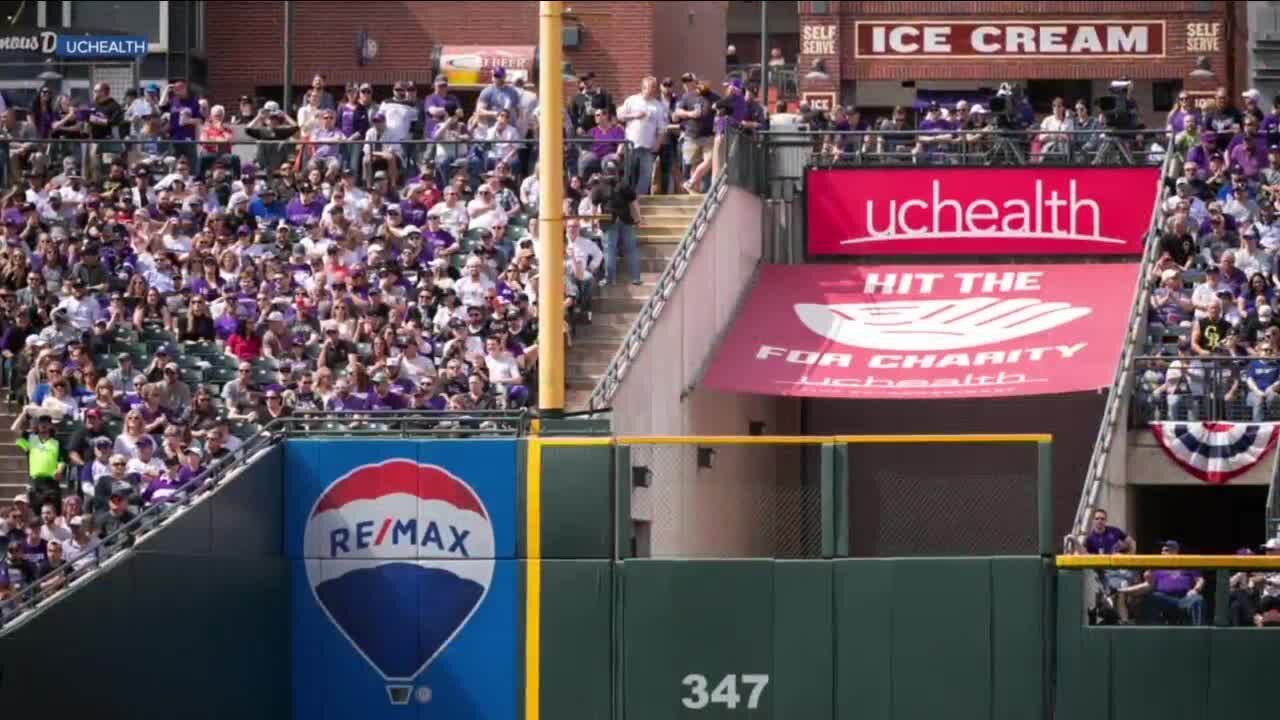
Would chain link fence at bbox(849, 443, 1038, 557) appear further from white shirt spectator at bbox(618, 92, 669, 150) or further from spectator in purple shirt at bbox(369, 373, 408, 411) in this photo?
white shirt spectator at bbox(618, 92, 669, 150)

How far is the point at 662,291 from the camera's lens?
2845 cm

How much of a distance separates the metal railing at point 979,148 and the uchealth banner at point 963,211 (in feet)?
0.61

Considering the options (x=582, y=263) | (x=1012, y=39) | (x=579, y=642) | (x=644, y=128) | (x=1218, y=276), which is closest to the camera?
(x=579, y=642)

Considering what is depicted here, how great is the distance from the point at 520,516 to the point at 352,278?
754 centimetres

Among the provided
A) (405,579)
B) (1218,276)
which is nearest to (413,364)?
(405,579)

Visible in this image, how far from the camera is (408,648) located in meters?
21.8

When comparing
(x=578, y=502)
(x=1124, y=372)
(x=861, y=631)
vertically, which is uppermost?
(x=1124, y=372)

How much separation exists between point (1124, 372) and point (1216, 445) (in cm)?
119

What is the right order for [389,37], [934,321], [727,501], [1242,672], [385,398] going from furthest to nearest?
1. [389,37]
2. [934,321]
3. [385,398]
4. [727,501]
5. [1242,672]

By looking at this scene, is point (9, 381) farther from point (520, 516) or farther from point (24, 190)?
point (520, 516)

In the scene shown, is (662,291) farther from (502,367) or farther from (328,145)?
(328,145)

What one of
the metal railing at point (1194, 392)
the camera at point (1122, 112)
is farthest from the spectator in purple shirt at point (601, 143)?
the camera at point (1122, 112)

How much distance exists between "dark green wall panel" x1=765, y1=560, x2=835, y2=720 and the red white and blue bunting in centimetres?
847

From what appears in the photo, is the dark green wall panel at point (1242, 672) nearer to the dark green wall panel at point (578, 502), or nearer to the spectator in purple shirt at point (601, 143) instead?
the dark green wall panel at point (578, 502)
